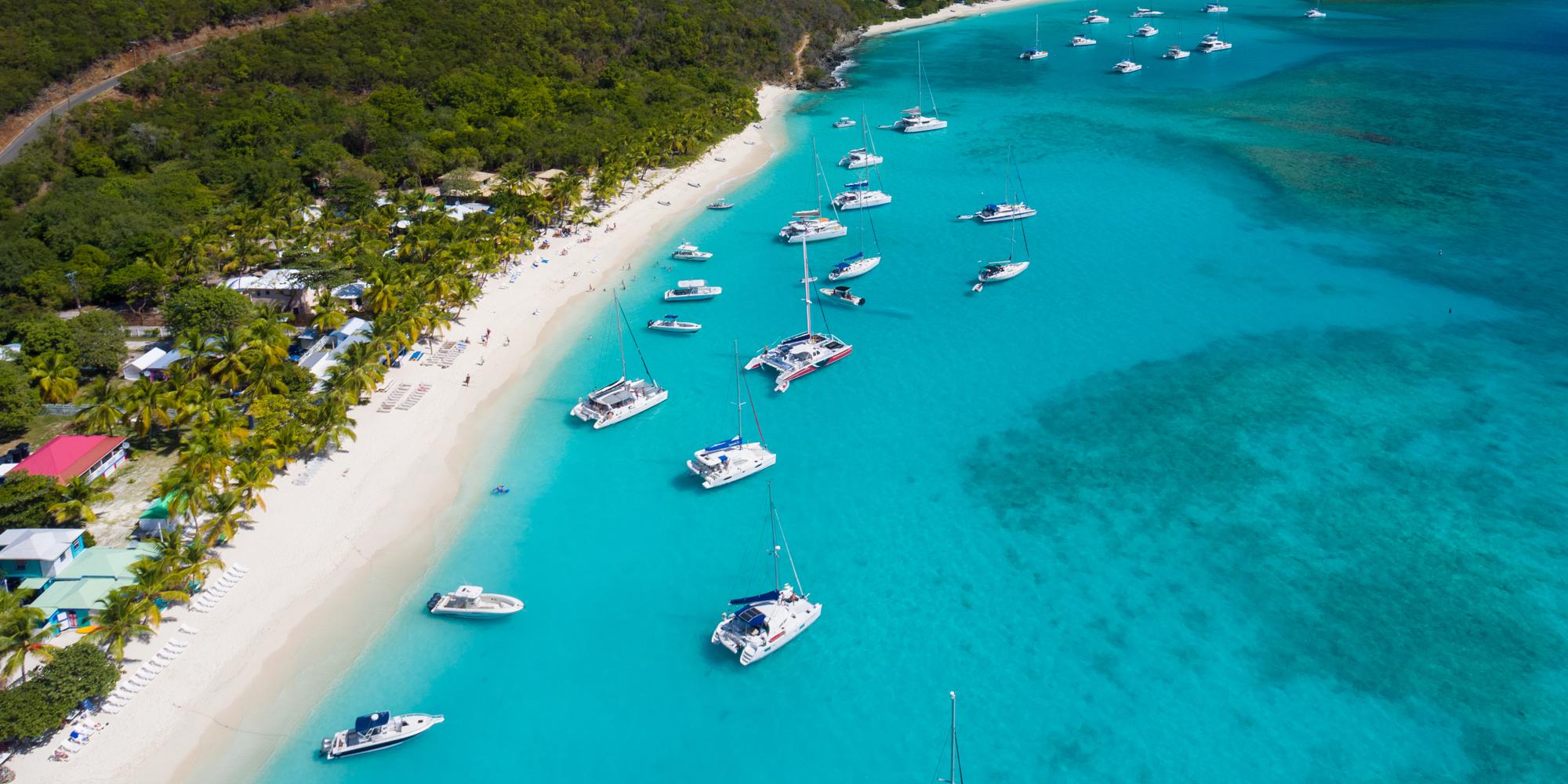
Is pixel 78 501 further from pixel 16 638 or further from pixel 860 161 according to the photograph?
pixel 860 161

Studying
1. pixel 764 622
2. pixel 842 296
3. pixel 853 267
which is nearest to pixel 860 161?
pixel 853 267

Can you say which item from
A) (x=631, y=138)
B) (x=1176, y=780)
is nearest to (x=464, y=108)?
(x=631, y=138)

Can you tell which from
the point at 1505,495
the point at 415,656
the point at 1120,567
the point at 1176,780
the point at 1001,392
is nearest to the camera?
the point at 1176,780

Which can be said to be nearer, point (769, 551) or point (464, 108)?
point (769, 551)

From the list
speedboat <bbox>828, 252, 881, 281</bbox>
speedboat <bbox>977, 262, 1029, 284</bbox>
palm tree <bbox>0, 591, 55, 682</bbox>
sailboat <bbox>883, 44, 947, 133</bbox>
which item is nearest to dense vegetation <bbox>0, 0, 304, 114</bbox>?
palm tree <bbox>0, 591, 55, 682</bbox>

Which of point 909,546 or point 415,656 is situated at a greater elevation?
point 415,656

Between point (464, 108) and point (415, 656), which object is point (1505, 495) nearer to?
point (415, 656)
